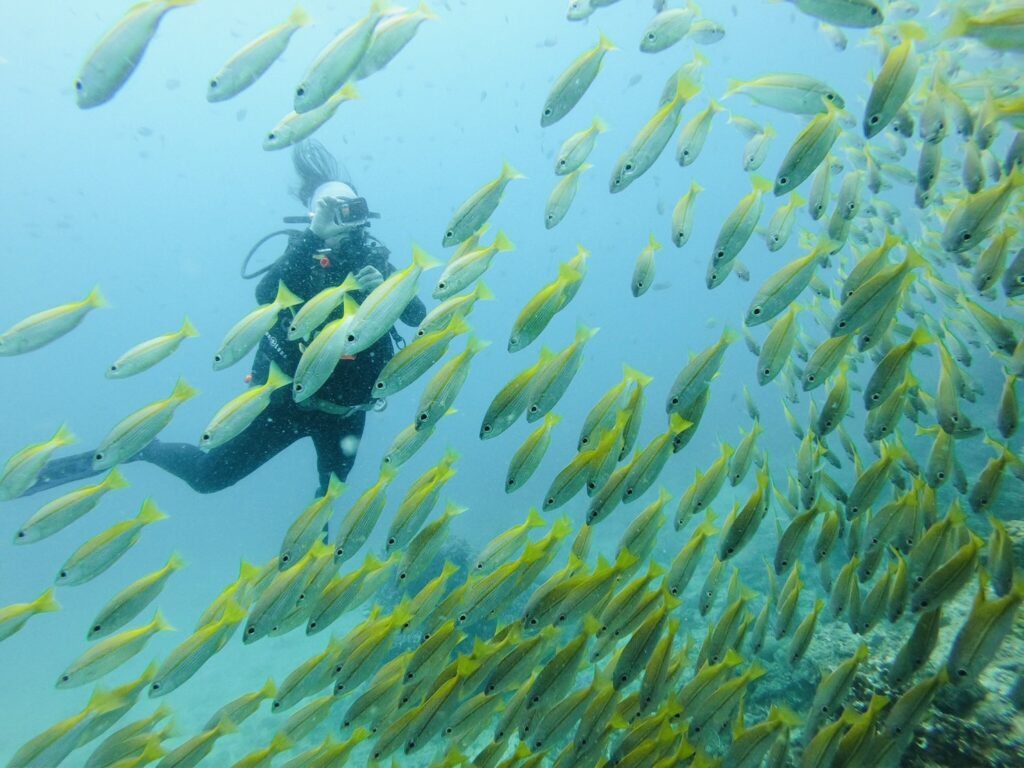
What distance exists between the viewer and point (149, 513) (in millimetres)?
3811

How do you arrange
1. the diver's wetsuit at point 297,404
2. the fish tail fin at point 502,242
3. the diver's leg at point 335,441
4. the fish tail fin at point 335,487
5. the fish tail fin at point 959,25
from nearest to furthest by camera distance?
the fish tail fin at point 959,25 → the fish tail fin at point 502,242 → the fish tail fin at point 335,487 → the diver's wetsuit at point 297,404 → the diver's leg at point 335,441

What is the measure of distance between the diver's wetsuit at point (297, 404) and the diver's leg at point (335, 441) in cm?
1

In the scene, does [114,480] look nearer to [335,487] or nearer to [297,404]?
[335,487]

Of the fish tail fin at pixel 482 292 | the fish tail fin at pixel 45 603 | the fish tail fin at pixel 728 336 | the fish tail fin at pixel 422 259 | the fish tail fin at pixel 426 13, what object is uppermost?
the fish tail fin at pixel 426 13

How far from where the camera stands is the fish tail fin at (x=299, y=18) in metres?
3.24

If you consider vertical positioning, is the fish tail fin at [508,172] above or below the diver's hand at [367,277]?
above

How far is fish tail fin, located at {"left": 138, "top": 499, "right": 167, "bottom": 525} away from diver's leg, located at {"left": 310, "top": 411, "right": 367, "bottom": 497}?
246 centimetres

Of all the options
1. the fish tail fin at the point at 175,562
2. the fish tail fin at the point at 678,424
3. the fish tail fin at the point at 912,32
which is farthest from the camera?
the fish tail fin at the point at 175,562

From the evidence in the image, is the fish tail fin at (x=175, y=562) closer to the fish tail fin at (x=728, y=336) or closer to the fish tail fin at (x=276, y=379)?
the fish tail fin at (x=276, y=379)

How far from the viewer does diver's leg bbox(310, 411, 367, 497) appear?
6.39 m

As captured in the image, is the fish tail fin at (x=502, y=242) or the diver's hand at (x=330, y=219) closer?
the fish tail fin at (x=502, y=242)

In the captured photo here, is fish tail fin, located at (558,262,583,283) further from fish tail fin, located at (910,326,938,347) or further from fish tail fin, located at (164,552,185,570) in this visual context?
fish tail fin, located at (164,552,185,570)

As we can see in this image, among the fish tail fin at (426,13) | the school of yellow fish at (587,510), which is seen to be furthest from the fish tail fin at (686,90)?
the fish tail fin at (426,13)

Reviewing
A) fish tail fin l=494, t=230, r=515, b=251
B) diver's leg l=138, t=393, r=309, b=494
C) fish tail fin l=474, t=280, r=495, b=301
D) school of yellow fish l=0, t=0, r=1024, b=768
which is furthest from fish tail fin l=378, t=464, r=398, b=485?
diver's leg l=138, t=393, r=309, b=494
